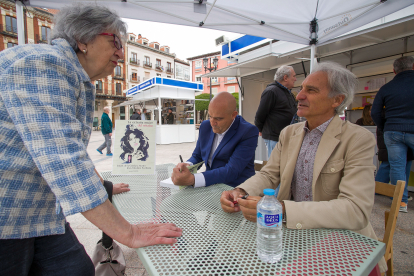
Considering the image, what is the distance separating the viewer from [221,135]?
205cm

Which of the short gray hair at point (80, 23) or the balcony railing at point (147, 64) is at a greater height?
the balcony railing at point (147, 64)

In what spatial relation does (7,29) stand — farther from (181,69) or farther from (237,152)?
(237,152)

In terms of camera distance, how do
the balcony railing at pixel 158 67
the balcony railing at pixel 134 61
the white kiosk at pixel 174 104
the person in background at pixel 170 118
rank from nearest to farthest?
the white kiosk at pixel 174 104 → the person in background at pixel 170 118 → the balcony railing at pixel 134 61 → the balcony railing at pixel 158 67

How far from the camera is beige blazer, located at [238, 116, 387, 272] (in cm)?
97

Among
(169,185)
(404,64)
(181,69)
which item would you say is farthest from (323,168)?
(181,69)

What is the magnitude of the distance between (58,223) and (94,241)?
5.94 feet

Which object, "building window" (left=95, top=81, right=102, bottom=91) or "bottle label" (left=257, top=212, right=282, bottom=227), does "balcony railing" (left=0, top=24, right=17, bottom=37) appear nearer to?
"building window" (left=95, top=81, right=102, bottom=91)

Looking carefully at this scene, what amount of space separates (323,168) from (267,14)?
3.17 m

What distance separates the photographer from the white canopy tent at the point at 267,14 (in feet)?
9.92

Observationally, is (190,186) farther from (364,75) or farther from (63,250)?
(364,75)

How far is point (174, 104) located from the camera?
13461 mm

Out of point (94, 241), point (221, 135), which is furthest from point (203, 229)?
point (94, 241)

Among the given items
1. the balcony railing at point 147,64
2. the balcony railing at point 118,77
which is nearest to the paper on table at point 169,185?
the balcony railing at point 118,77

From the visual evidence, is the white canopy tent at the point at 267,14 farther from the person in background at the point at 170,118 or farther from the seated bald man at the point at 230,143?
the person in background at the point at 170,118
